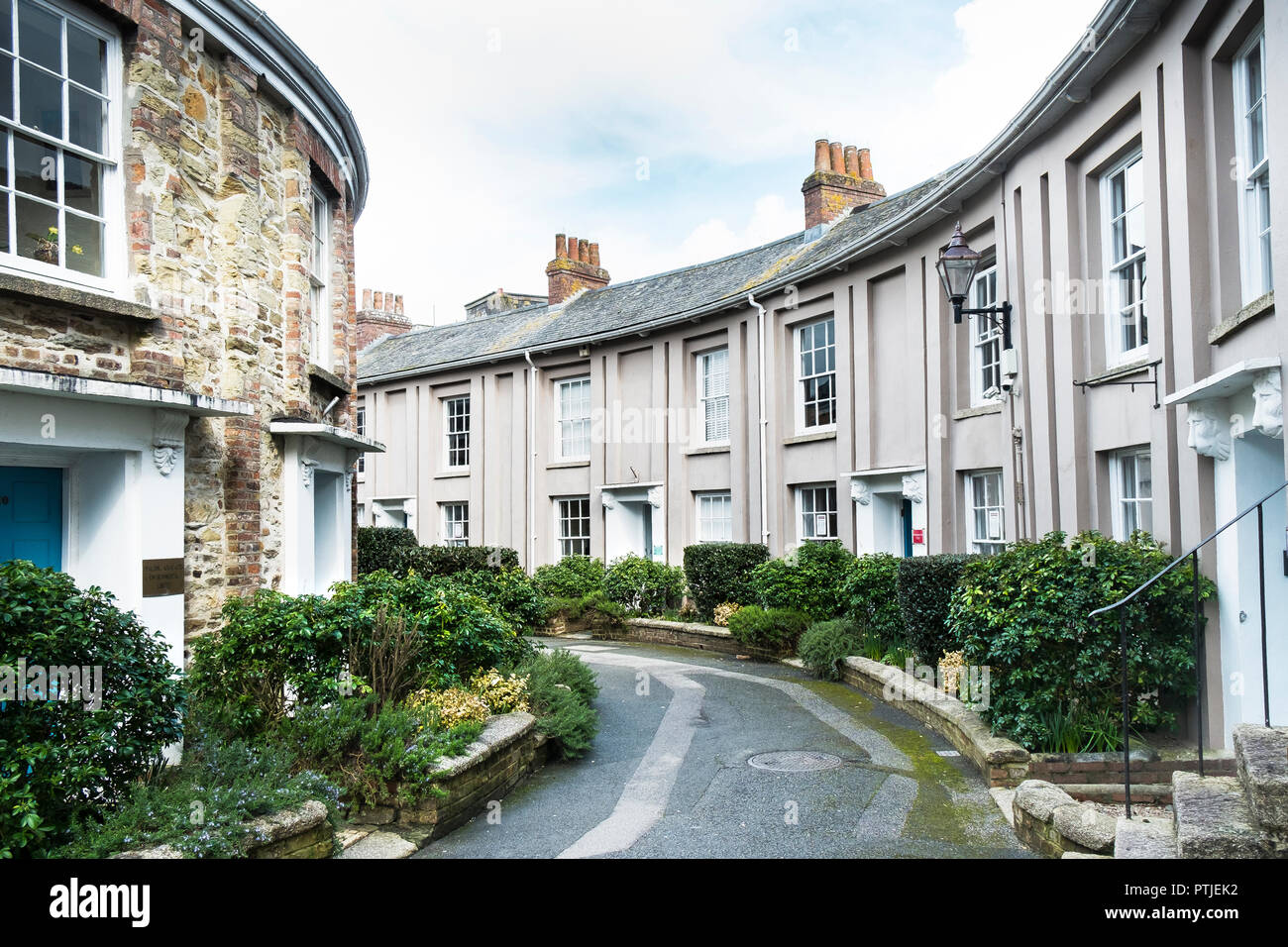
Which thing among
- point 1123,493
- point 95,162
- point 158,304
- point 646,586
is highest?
point 95,162

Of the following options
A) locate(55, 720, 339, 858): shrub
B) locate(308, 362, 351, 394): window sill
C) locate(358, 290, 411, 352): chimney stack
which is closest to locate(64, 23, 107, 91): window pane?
locate(308, 362, 351, 394): window sill

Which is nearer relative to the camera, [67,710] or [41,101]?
[67,710]

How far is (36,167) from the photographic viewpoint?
256 inches

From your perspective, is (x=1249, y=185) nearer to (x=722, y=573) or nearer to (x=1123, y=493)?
(x=1123, y=493)

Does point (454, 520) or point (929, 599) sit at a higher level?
point (454, 520)

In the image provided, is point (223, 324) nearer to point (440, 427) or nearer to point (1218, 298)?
point (1218, 298)

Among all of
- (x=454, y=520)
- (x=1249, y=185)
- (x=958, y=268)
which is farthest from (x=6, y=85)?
(x=454, y=520)

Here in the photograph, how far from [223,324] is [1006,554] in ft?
22.9

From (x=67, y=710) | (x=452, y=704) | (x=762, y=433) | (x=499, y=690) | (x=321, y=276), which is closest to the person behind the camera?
(x=67, y=710)

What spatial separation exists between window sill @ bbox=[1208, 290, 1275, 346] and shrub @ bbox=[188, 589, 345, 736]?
21.9 feet

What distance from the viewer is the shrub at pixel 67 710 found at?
14.9 ft

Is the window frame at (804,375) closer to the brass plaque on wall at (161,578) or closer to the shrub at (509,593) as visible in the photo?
the shrub at (509,593)

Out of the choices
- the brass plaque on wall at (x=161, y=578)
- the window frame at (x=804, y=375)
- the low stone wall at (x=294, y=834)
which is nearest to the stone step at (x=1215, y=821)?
the low stone wall at (x=294, y=834)

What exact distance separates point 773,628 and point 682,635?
2.66 m
